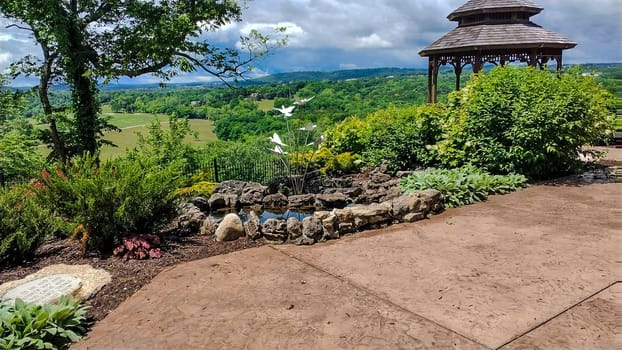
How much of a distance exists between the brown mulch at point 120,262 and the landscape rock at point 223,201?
8.88 feet

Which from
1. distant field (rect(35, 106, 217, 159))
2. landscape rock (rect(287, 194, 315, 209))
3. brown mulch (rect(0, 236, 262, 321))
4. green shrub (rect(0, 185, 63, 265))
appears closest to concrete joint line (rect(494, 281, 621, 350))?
brown mulch (rect(0, 236, 262, 321))

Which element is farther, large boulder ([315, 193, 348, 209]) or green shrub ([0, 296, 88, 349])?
large boulder ([315, 193, 348, 209])

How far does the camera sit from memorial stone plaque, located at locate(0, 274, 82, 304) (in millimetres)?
3543

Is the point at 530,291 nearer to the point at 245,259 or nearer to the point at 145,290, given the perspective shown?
the point at 245,259

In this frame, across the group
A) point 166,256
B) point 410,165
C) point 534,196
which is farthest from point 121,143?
point 534,196

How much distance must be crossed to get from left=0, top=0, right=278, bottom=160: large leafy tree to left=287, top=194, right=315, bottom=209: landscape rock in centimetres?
341

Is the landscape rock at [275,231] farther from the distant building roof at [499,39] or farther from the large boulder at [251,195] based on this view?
the distant building roof at [499,39]

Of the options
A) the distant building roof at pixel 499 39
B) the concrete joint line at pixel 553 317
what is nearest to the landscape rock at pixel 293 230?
the concrete joint line at pixel 553 317

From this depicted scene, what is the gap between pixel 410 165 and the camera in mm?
10195

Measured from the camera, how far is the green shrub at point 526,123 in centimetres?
811

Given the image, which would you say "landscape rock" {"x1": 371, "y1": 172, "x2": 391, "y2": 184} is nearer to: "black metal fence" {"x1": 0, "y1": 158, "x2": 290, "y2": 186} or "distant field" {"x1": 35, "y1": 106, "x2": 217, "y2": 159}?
"black metal fence" {"x1": 0, "y1": 158, "x2": 290, "y2": 186}

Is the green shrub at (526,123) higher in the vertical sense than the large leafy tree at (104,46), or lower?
lower

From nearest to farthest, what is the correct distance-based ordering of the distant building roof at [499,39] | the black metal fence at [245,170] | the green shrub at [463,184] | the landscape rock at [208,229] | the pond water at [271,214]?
1. the landscape rock at [208,229]
2. the green shrub at [463,184]
3. the pond water at [271,214]
4. the black metal fence at [245,170]
5. the distant building roof at [499,39]

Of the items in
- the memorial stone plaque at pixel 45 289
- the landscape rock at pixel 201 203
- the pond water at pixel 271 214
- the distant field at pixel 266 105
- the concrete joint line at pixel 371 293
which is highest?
the distant field at pixel 266 105
